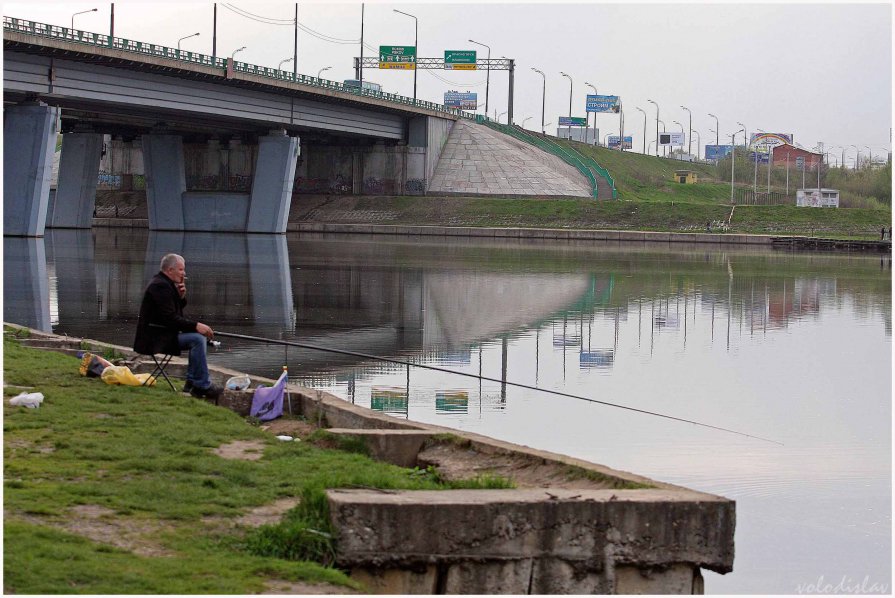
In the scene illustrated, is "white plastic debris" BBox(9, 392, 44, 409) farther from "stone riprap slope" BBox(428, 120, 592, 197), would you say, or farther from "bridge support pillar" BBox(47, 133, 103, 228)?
"stone riprap slope" BBox(428, 120, 592, 197)

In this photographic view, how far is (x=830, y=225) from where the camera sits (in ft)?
284

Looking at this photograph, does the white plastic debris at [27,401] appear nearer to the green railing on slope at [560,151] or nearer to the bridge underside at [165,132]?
the bridge underside at [165,132]

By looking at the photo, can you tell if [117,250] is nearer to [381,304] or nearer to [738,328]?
[381,304]

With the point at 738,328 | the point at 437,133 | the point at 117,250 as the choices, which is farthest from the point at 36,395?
the point at 437,133

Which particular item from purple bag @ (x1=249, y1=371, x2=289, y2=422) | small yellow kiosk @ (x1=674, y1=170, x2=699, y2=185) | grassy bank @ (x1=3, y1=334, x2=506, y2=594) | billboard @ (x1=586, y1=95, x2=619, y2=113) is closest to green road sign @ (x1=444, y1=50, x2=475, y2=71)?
small yellow kiosk @ (x1=674, y1=170, x2=699, y2=185)

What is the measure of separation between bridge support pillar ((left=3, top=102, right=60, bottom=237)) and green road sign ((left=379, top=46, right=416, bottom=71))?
1828 inches

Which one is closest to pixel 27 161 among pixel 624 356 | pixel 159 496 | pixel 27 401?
pixel 624 356

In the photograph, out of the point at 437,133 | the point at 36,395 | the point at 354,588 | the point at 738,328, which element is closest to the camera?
the point at 354,588

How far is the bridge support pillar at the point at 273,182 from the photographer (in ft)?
261

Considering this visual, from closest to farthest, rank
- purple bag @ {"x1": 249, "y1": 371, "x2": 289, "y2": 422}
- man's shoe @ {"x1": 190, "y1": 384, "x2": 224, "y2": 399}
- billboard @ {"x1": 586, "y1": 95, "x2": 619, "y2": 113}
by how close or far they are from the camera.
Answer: purple bag @ {"x1": 249, "y1": 371, "x2": 289, "y2": 422} → man's shoe @ {"x1": 190, "y1": 384, "x2": 224, "y2": 399} → billboard @ {"x1": 586, "y1": 95, "x2": 619, "y2": 113}

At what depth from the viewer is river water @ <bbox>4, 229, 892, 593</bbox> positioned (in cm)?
1142

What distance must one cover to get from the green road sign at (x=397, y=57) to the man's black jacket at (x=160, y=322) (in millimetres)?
89864

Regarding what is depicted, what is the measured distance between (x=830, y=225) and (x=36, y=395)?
81088 mm

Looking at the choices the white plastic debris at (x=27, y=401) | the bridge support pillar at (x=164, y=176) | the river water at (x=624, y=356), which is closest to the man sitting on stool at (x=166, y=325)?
the white plastic debris at (x=27, y=401)
